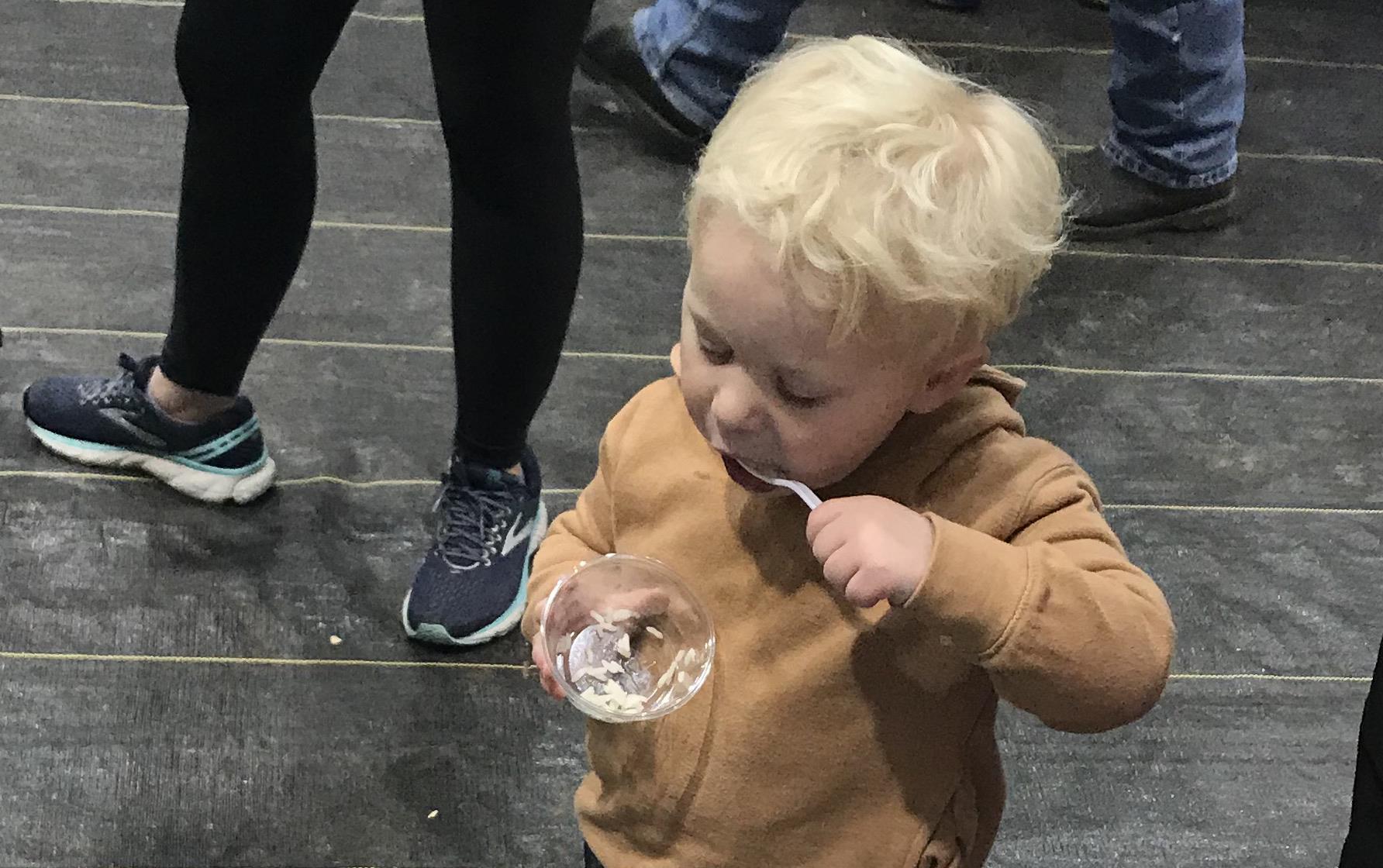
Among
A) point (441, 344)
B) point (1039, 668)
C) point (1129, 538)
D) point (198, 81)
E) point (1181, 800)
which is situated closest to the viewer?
point (1039, 668)

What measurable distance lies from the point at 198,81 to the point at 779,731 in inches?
28.3

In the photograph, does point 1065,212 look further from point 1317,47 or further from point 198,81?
point 1317,47

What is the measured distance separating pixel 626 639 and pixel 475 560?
528 millimetres

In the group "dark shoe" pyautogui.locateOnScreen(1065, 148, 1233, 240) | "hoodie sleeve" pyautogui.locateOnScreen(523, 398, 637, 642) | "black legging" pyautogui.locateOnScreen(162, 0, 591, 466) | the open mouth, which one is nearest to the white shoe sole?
"black legging" pyautogui.locateOnScreen(162, 0, 591, 466)

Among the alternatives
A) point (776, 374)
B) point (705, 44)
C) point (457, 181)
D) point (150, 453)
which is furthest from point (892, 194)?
point (705, 44)

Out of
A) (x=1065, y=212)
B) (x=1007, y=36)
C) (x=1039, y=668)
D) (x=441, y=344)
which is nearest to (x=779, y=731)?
(x=1039, y=668)

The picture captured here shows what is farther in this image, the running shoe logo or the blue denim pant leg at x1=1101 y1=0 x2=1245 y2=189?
the blue denim pant leg at x1=1101 y1=0 x2=1245 y2=189

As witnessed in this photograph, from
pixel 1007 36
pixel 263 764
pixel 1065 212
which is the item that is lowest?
pixel 263 764

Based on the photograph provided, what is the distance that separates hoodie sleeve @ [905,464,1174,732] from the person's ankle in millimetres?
923

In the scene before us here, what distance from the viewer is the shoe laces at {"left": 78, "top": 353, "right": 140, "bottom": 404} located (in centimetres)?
134

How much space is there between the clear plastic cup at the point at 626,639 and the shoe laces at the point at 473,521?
1.68ft

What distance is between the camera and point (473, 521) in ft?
4.16

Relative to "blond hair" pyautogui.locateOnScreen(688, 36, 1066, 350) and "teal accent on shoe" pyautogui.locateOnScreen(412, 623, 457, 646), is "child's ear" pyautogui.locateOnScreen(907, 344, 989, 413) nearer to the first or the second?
"blond hair" pyautogui.locateOnScreen(688, 36, 1066, 350)

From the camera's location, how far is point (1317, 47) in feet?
7.63
